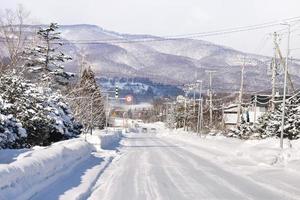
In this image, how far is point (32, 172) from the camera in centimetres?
1285

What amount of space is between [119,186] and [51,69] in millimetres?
52682

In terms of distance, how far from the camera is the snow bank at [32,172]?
423 inches

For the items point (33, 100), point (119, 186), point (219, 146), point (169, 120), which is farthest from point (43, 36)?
point (169, 120)

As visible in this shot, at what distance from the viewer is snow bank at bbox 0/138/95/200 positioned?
10.7m

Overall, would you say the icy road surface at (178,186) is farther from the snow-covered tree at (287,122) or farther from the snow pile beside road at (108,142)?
the snow-covered tree at (287,122)

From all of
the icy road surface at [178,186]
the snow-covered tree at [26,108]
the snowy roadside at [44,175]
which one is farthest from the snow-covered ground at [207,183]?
the snow-covered tree at [26,108]

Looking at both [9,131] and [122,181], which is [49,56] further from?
[122,181]

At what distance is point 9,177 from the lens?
10805mm

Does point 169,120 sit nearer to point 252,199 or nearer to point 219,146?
point 219,146

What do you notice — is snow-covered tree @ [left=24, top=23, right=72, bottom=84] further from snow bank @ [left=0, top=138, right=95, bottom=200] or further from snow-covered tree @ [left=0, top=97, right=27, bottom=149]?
snow bank @ [left=0, top=138, right=95, bottom=200]

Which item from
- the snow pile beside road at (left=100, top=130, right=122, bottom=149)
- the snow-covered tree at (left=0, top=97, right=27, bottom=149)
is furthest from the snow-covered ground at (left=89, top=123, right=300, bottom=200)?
the snow pile beside road at (left=100, top=130, right=122, bottom=149)

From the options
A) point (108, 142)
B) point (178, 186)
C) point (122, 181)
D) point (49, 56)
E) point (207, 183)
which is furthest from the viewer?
Result: point (49, 56)

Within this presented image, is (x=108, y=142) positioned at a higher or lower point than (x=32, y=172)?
lower

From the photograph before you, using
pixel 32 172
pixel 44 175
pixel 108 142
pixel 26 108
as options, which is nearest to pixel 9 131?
pixel 26 108
